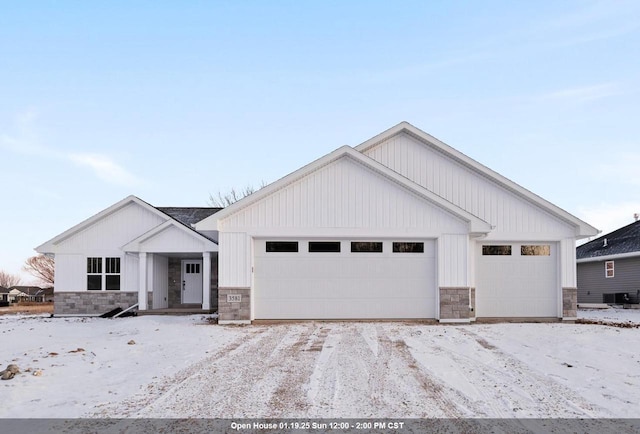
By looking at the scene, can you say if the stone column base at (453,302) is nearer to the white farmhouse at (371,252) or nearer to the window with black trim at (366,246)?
the white farmhouse at (371,252)

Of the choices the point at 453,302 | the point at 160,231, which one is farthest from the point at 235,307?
the point at 453,302

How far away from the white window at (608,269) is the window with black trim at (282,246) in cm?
2037

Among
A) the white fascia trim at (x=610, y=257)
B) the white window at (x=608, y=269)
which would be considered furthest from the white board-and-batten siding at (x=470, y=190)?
the white window at (x=608, y=269)

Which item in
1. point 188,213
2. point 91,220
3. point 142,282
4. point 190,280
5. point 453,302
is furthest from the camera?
point 188,213

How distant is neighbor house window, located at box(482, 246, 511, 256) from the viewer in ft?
58.7

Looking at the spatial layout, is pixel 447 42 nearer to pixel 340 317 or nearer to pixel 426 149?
pixel 426 149

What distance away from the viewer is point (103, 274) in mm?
21734

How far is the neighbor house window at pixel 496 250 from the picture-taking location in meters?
17.9

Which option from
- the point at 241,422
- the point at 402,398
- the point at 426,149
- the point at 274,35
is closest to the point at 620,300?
the point at 426,149

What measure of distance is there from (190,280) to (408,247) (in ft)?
35.7

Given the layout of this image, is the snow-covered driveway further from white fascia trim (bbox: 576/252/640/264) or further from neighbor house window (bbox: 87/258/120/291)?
white fascia trim (bbox: 576/252/640/264)

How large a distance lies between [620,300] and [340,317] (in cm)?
1817

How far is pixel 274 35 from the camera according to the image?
17812 mm

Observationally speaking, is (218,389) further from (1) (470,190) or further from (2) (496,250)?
(1) (470,190)
